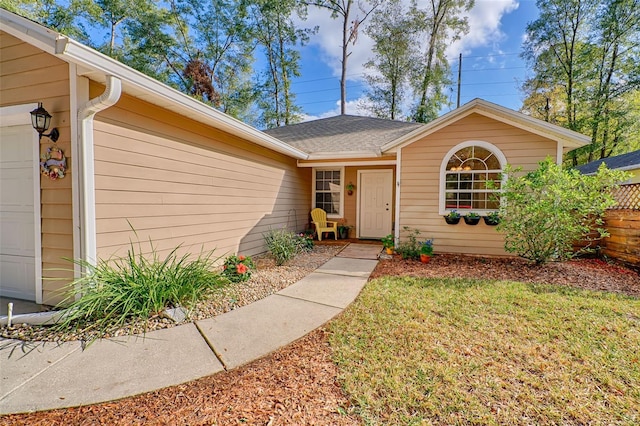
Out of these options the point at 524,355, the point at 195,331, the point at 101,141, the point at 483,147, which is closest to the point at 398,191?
the point at 483,147

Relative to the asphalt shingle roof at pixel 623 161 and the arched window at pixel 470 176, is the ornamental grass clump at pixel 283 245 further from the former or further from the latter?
the asphalt shingle roof at pixel 623 161

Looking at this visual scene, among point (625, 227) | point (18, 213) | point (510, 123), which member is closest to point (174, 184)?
point (18, 213)

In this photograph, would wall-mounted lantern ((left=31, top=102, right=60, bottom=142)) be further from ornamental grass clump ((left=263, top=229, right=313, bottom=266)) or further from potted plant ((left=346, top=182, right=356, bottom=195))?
potted plant ((left=346, top=182, right=356, bottom=195))

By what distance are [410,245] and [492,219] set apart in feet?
5.59

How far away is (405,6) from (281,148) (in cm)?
1494

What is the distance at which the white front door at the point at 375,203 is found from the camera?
307 inches

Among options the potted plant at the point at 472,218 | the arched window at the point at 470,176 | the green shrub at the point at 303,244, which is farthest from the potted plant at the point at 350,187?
the potted plant at the point at 472,218

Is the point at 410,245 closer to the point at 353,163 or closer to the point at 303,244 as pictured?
the point at 303,244

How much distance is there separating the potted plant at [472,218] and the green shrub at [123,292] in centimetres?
523

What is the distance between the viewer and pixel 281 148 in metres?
5.97

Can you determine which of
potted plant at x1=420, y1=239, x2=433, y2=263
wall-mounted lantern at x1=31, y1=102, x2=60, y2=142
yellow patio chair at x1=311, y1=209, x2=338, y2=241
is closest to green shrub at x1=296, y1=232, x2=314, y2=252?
yellow patio chair at x1=311, y1=209, x2=338, y2=241

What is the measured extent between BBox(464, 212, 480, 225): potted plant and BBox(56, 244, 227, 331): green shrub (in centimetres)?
523

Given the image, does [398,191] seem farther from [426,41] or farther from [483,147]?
[426,41]

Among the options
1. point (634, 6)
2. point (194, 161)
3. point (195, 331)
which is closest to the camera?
point (195, 331)
